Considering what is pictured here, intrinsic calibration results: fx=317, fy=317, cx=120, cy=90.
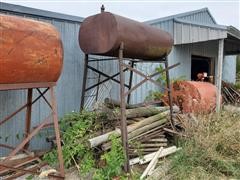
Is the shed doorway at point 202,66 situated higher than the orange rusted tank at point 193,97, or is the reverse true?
the shed doorway at point 202,66

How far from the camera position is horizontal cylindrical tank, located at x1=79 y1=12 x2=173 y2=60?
603 cm

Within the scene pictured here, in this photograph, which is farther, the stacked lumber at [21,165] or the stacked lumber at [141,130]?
the stacked lumber at [141,130]

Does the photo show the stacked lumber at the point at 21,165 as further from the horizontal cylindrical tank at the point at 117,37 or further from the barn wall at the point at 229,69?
the barn wall at the point at 229,69

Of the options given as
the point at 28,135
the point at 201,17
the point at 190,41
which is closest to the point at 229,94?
the point at 190,41

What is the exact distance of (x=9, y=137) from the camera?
638 cm

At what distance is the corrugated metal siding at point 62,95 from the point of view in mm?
6363

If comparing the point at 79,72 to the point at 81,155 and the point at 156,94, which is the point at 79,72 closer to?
the point at 81,155

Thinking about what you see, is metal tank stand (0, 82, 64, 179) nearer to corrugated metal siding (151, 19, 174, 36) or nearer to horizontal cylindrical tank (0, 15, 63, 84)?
horizontal cylindrical tank (0, 15, 63, 84)

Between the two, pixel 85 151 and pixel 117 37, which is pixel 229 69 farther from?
pixel 85 151

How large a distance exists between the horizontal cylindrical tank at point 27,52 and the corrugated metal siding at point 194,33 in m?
5.08

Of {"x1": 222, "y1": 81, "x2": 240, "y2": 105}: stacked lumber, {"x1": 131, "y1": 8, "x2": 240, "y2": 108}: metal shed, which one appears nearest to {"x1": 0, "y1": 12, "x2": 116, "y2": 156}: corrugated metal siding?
{"x1": 131, "y1": 8, "x2": 240, "y2": 108}: metal shed

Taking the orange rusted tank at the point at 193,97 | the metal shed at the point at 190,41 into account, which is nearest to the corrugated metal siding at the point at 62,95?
the metal shed at the point at 190,41

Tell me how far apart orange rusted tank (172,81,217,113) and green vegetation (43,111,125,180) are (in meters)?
3.60

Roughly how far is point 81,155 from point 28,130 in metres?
1.18
